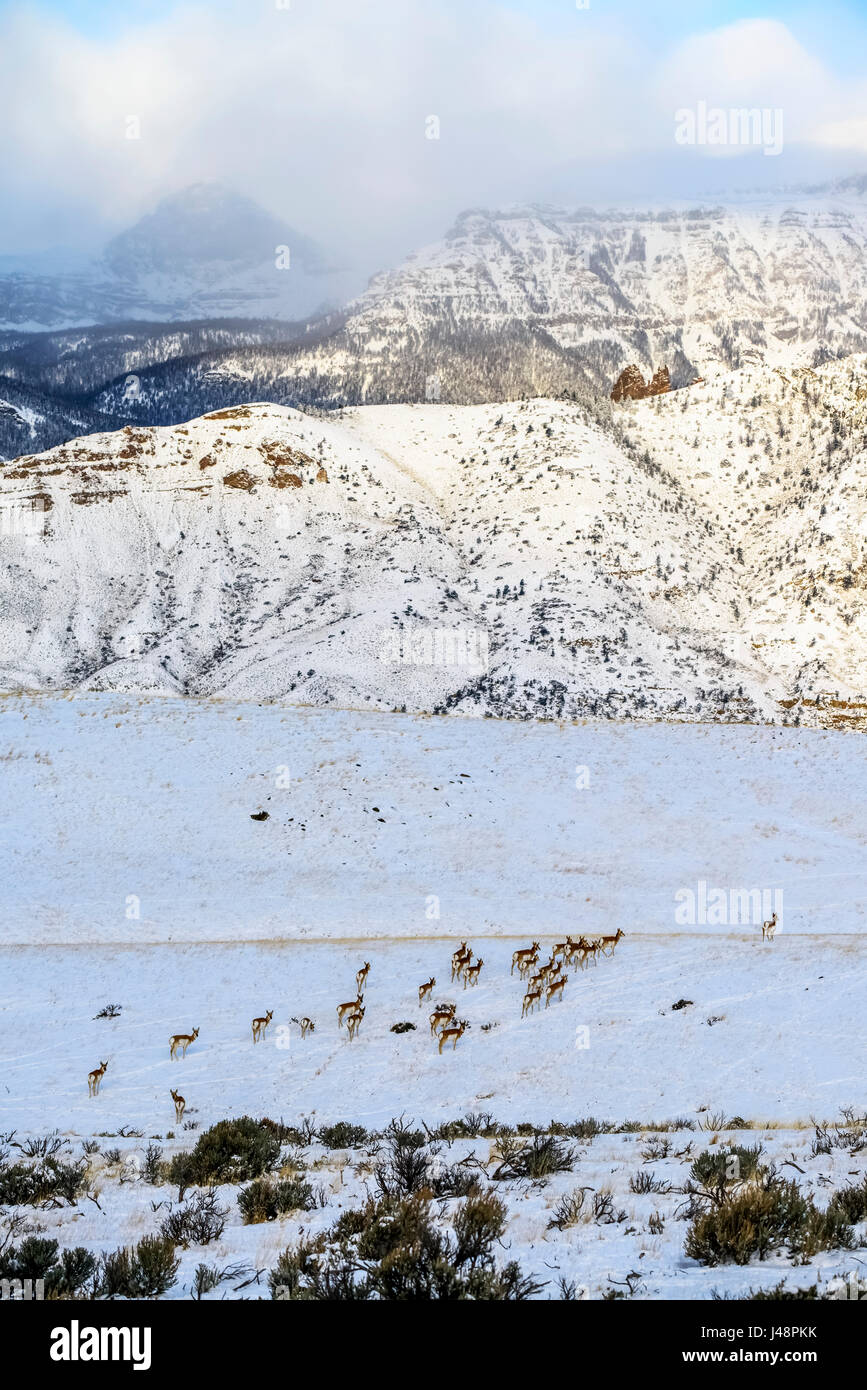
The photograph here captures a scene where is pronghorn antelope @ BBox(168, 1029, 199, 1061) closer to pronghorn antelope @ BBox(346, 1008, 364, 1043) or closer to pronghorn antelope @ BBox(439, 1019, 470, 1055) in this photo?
pronghorn antelope @ BBox(346, 1008, 364, 1043)

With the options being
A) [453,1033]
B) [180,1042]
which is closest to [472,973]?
[453,1033]

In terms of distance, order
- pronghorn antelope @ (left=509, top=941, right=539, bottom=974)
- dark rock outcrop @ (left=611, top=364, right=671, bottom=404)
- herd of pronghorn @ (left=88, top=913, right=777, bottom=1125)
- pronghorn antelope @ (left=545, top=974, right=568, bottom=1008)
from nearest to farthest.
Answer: herd of pronghorn @ (left=88, top=913, right=777, bottom=1125) < pronghorn antelope @ (left=545, top=974, right=568, bottom=1008) < pronghorn antelope @ (left=509, top=941, right=539, bottom=974) < dark rock outcrop @ (left=611, top=364, right=671, bottom=404)

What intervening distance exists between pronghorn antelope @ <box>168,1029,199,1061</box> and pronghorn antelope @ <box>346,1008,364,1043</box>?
282 cm

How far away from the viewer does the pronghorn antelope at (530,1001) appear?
16.1 metres

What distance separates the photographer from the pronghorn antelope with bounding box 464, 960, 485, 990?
17.3 meters

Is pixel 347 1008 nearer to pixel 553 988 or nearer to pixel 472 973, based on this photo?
pixel 472 973

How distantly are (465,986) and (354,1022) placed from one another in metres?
2.87

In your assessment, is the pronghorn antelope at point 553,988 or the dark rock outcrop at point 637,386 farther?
the dark rock outcrop at point 637,386

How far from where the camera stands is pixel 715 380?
3642 inches

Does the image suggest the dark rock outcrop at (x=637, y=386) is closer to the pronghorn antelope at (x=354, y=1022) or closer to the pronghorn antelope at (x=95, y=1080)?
the pronghorn antelope at (x=354, y=1022)

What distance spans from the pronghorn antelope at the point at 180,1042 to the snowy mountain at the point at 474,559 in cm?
3584

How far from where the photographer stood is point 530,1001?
1648 centimetres

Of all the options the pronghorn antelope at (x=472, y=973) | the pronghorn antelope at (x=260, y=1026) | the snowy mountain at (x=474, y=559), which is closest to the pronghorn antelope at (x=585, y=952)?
the pronghorn antelope at (x=472, y=973)

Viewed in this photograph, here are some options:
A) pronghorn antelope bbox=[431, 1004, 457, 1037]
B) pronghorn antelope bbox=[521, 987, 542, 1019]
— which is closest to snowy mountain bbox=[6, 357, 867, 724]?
pronghorn antelope bbox=[521, 987, 542, 1019]
